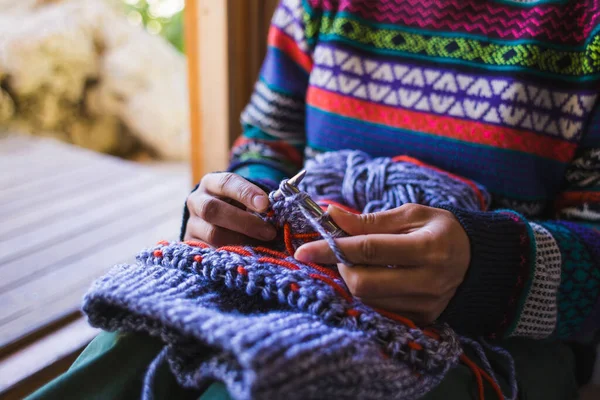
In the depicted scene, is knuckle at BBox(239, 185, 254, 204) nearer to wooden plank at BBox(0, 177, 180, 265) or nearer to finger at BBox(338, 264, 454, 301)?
finger at BBox(338, 264, 454, 301)

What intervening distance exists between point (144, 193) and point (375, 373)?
1259mm

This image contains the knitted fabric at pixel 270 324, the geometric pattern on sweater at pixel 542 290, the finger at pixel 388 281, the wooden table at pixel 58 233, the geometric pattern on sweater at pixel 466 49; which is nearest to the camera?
the knitted fabric at pixel 270 324

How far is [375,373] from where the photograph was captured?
0.46 meters

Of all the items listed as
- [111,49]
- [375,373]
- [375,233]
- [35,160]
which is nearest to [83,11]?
[111,49]

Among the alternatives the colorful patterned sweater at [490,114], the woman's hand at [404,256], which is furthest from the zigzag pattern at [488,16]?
the woman's hand at [404,256]

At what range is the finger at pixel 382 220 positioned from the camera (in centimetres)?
54

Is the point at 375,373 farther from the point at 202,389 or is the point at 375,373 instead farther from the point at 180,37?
the point at 180,37

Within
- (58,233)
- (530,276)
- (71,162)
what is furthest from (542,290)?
(71,162)

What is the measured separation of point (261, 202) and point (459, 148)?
1.19 feet

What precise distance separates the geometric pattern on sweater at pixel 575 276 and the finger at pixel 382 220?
0.24 metres

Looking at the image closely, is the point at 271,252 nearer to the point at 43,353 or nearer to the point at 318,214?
the point at 318,214

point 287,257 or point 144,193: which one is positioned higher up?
point 287,257

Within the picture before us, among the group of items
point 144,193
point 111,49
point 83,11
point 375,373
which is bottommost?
point 144,193

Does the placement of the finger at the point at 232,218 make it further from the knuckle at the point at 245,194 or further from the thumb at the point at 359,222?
the thumb at the point at 359,222
